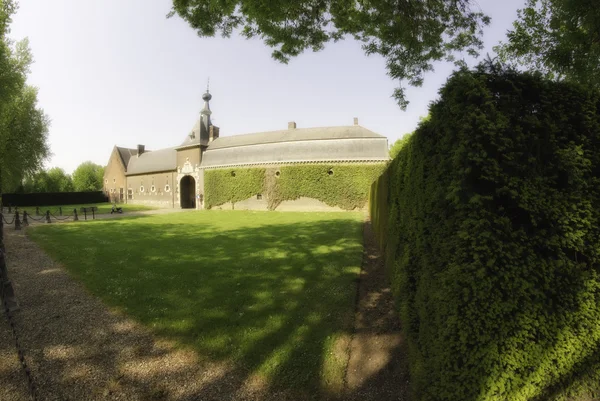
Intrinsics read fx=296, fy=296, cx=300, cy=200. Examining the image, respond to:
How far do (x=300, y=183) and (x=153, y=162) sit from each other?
1069 inches

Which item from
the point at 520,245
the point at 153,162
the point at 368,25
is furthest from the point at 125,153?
the point at 520,245

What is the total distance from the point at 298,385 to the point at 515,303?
2.78 meters

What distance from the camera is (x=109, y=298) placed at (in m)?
6.57

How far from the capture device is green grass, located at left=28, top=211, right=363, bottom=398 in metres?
4.50

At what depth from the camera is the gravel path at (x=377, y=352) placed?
3859 mm

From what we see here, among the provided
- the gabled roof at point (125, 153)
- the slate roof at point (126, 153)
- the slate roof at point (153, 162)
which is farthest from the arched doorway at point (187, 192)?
the slate roof at point (126, 153)

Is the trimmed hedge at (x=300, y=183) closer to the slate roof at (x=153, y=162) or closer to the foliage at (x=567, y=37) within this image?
the slate roof at (x=153, y=162)

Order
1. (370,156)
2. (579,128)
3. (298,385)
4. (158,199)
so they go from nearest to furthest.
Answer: (579,128) → (298,385) → (370,156) → (158,199)

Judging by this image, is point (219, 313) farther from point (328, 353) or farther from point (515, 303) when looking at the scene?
point (515, 303)

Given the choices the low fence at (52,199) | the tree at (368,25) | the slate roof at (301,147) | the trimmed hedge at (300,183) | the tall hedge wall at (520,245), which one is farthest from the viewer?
the low fence at (52,199)

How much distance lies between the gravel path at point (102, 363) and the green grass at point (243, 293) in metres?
0.28

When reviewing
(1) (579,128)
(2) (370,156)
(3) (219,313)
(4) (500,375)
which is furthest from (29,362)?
(2) (370,156)

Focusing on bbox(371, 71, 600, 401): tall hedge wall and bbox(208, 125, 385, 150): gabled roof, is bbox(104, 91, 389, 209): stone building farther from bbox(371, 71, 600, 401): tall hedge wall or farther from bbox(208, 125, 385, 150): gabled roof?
bbox(371, 71, 600, 401): tall hedge wall

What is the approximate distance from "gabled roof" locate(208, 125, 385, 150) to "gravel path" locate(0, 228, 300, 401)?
2779cm
